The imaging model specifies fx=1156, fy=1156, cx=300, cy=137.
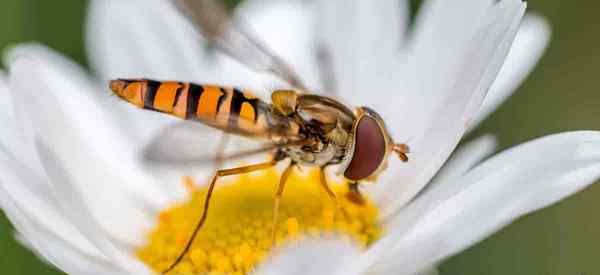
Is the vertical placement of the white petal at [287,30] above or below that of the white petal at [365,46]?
below

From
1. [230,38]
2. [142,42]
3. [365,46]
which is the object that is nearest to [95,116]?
[142,42]

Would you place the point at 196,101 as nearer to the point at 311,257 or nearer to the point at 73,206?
the point at 73,206

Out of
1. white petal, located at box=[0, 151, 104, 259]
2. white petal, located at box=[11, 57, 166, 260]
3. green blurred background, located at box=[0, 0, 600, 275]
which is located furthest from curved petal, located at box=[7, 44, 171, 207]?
white petal, located at box=[0, 151, 104, 259]

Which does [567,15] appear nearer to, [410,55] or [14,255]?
[410,55]

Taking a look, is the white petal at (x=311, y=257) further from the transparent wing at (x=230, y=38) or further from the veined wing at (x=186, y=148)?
the transparent wing at (x=230, y=38)

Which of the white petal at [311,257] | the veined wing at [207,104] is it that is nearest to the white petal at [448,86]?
the veined wing at [207,104]

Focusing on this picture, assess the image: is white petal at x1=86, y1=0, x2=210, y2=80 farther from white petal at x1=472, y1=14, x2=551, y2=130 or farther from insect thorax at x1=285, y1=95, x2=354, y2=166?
white petal at x1=472, y1=14, x2=551, y2=130

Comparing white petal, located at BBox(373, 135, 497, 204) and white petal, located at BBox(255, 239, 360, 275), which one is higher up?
white petal, located at BBox(255, 239, 360, 275)

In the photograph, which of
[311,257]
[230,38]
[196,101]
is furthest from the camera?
[230,38]
